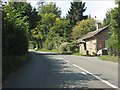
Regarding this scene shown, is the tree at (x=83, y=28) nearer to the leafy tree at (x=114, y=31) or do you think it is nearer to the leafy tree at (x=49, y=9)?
the leafy tree at (x=49, y=9)

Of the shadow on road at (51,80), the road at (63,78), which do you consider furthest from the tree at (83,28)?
the shadow on road at (51,80)

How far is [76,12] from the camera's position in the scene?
107375 mm

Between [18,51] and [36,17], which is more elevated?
[36,17]

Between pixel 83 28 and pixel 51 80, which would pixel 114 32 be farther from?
pixel 83 28

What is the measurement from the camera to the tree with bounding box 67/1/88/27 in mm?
106162

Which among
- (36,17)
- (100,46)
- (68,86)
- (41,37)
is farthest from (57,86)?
(41,37)

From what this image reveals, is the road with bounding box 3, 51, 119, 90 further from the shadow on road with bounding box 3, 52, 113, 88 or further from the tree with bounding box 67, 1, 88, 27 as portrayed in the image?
the tree with bounding box 67, 1, 88, 27

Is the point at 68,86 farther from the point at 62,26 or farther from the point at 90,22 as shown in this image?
the point at 62,26

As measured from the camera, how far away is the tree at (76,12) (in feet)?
348

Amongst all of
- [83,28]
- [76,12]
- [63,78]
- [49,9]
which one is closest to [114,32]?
[63,78]

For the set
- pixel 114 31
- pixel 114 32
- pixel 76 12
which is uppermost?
pixel 76 12

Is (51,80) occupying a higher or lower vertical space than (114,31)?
lower

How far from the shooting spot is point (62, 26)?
352ft

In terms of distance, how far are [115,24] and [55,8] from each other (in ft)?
306
